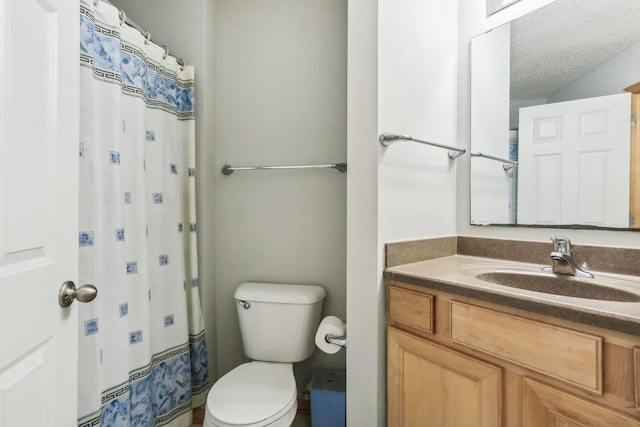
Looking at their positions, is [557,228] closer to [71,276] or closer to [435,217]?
[435,217]

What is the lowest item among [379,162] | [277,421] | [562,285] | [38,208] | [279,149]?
[277,421]

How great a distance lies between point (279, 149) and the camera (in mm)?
1810

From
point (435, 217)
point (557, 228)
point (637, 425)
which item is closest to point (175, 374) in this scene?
point (435, 217)

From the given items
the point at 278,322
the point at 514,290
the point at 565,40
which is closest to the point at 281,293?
the point at 278,322

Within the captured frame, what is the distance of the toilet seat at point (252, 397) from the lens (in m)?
1.12

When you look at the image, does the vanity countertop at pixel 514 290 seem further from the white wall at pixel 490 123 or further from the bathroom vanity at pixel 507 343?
the white wall at pixel 490 123

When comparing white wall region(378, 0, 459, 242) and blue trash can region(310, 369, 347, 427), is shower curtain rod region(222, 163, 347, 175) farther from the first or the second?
blue trash can region(310, 369, 347, 427)

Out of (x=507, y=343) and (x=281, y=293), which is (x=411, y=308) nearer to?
(x=507, y=343)

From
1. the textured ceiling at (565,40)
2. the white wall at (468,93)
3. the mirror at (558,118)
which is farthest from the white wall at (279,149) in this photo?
the textured ceiling at (565,40)

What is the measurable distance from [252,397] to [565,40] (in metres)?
1.89

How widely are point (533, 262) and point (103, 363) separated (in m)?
1.72

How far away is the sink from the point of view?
92cm

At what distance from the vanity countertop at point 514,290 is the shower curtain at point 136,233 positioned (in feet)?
3.46

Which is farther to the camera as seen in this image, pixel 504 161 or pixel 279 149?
pixel 279 149
